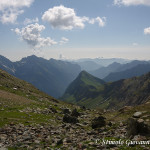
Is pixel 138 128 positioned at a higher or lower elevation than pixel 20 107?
higher

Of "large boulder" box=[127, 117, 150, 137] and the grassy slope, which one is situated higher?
"large boulder" box=[127, 117, 150, 137]

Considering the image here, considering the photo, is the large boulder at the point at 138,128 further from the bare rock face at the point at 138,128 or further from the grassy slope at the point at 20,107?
the grassy slope at the point at 20,107

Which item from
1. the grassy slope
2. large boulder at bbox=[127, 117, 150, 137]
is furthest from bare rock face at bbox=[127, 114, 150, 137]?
the grassy slope

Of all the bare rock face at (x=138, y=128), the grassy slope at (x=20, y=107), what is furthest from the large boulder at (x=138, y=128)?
the grassy slope at (x=20, y=107)

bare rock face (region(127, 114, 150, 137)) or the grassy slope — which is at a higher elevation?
bare rock face (region(127, 114, 150, 137))

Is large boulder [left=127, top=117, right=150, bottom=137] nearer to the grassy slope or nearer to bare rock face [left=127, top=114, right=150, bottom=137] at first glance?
bare rock face [left=127, top=114, right=150, bottom=137]

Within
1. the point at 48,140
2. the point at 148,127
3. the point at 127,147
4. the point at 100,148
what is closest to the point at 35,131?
the point at 48,140

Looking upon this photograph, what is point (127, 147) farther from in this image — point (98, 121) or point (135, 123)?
point (98, 121)

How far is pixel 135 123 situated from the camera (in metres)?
20.8

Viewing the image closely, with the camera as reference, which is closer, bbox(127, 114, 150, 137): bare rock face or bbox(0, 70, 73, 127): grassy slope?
bbox(127, 114, 150, 137): bare rock face

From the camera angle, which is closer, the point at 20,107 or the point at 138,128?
the point at 138,128

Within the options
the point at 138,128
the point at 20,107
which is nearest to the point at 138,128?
the point at 138,128

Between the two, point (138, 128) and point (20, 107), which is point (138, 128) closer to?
point (138, 128)

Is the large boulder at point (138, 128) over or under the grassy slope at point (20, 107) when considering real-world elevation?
over
